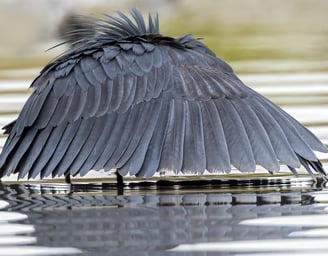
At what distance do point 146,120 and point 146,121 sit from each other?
1 centimetres

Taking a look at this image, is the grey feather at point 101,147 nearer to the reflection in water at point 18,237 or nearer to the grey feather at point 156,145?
the grey feather at point 156,145

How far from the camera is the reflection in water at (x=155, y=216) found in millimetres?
7328

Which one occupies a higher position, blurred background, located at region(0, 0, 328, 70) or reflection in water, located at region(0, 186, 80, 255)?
blurred background, located at region(0, 0, 328, 70)

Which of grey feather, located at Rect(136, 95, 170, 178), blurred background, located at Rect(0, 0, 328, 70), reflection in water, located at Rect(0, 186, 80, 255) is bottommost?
reflection in water, located at Rect(0, 186, 80, 255)

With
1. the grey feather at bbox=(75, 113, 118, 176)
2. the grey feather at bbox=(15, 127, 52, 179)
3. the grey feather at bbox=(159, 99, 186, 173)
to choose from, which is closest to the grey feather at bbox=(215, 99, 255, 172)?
the grey feather at bbox=(159, 99, 186, 173)

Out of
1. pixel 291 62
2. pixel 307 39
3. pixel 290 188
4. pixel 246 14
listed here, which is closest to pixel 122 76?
pixel 290 188

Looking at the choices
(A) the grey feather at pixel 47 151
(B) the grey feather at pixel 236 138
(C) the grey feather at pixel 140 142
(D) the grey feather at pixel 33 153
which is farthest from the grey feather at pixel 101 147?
(B) the grey feather at pixel 236 138

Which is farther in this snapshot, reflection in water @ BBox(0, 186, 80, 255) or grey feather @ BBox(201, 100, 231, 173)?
grey feather @ BBox(201, 100, 231, 173)

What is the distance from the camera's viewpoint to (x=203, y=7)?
70.3 feet

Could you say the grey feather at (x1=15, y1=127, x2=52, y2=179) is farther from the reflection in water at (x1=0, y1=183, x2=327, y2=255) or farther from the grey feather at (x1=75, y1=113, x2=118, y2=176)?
the grey feather at (x1=75, y1=113, x2=118, y2=176)

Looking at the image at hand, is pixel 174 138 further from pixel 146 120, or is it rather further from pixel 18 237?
pixel 18 237

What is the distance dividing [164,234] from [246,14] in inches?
549

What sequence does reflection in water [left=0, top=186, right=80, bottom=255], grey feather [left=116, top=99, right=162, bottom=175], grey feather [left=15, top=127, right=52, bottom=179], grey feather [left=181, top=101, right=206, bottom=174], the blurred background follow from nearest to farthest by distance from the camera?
reflection in water [left=0, top=186, right=80, bottom=255], grey feather [left=181, top=101, right=206, bottom=174], grey feather [left=116, top=99, right=162, bottom=175], grey feather [left=15, top=127, right=52, bottom=179], the blurred background

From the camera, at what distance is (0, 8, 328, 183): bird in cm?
909
